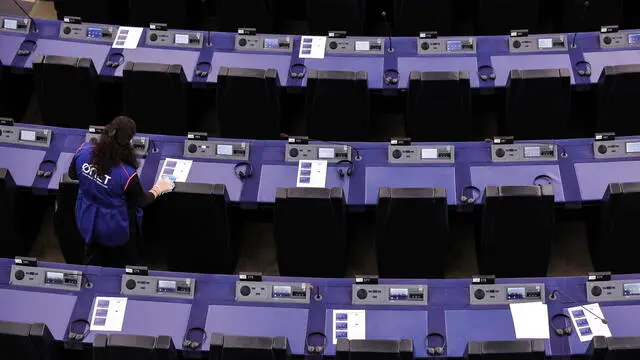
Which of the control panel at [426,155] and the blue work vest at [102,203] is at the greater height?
the control panel at [426,155]

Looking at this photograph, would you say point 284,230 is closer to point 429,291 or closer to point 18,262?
point 429,291

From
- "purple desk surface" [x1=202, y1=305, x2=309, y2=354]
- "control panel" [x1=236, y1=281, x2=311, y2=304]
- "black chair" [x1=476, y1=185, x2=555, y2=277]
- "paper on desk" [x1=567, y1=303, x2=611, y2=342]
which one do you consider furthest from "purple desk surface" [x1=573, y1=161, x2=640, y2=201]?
"purple desk surface" [x1=202, y1=305, x2=309, y2=354]

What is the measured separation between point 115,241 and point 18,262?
620 mm

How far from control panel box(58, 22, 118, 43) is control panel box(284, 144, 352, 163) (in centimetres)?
198

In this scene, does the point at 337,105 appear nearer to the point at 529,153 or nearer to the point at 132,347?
the point at 529,153

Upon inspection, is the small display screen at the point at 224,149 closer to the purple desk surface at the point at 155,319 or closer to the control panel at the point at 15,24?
the purple desk surface at the point at 155,319

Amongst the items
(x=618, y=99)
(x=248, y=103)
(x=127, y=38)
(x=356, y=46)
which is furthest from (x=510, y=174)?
(x=127, y=38)

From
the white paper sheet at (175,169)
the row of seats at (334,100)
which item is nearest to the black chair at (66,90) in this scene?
the row of seats at (334,100)

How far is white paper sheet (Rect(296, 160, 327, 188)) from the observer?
25.0 feet

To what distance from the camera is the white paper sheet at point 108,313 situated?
6730mm

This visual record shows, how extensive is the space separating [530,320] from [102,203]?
8.98ft

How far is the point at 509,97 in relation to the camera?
807 centimetres

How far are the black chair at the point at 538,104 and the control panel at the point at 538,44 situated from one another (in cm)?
57

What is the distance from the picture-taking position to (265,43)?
867 cm
